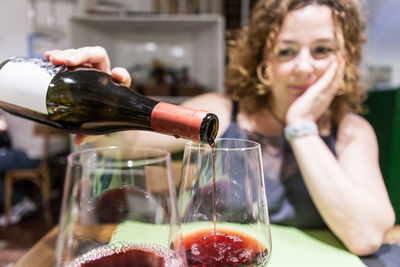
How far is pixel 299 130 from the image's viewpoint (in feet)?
2.82

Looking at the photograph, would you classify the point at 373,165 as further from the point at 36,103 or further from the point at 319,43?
the point at 36,103

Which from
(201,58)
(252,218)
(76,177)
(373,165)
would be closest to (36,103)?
(76,177)

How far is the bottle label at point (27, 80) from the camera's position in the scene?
0.49 metres

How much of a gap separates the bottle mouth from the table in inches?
11.4

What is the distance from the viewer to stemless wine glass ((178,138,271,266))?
422 mm

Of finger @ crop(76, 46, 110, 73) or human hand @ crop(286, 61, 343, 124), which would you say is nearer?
finger @ crop(76, 46, 110, 73)

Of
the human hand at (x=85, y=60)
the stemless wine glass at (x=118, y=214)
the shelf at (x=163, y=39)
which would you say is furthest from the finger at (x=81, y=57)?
the shelf at (x=163, y=39)

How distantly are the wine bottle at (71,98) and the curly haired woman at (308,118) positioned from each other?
0.08 metres

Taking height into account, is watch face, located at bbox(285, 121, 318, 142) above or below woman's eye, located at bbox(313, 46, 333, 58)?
below

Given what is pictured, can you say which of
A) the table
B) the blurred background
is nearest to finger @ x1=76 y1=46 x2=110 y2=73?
the table

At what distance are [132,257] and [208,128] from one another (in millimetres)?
173

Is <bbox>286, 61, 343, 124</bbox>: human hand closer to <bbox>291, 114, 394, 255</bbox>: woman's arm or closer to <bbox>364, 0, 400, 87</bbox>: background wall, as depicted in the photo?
<bbox>291, 114, 394, 255</bbox>: woman's arm

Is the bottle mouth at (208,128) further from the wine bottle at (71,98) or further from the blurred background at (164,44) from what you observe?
the blurred background at (164,44)

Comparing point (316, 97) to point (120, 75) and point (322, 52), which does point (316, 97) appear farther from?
point (120, 75)
